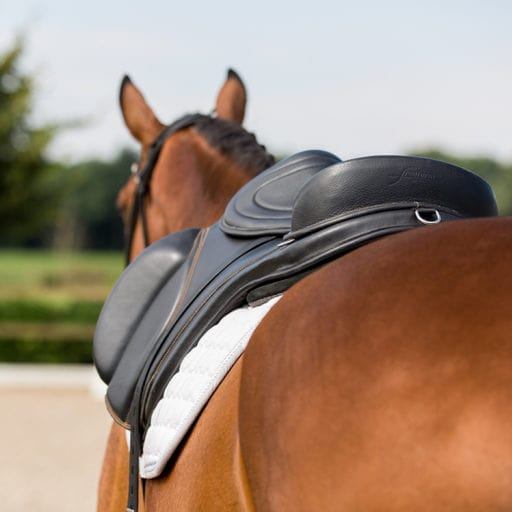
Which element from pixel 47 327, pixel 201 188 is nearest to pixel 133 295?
pixel 201 188

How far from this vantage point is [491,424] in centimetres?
115

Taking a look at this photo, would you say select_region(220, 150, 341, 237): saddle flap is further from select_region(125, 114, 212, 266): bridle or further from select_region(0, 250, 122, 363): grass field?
select_region(0, 250, 122, 363): grass field

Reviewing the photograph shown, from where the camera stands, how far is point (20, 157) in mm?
18812

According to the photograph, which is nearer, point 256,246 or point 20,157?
point 256,246

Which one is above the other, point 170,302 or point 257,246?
point 257,246

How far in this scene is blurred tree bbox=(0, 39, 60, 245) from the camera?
18734 millimetres

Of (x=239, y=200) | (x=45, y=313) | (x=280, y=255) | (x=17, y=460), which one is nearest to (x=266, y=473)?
(x=280, y=255)

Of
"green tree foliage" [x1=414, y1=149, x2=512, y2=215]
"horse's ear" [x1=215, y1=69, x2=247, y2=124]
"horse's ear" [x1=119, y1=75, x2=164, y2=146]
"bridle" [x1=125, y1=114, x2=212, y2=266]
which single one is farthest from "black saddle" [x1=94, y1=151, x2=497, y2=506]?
"green tree foliage" [x1=414, y1=149, x2=512, y2=215]

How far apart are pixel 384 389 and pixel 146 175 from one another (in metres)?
1.99

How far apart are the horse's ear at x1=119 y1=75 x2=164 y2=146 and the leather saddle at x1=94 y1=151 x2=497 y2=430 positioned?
3.31 feet

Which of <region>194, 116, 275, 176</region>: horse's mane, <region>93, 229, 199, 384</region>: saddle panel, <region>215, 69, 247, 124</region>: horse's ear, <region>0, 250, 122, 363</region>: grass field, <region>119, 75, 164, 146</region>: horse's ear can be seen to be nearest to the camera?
<region>93, 229, 199, 384</region>: saddle panel

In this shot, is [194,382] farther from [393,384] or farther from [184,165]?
[184,165]

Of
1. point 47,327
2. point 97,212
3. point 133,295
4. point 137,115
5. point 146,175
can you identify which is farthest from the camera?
point 97,212

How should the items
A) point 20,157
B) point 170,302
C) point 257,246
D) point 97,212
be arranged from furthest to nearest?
point 97,212, point 20,157, point 170,302, point 257,246
